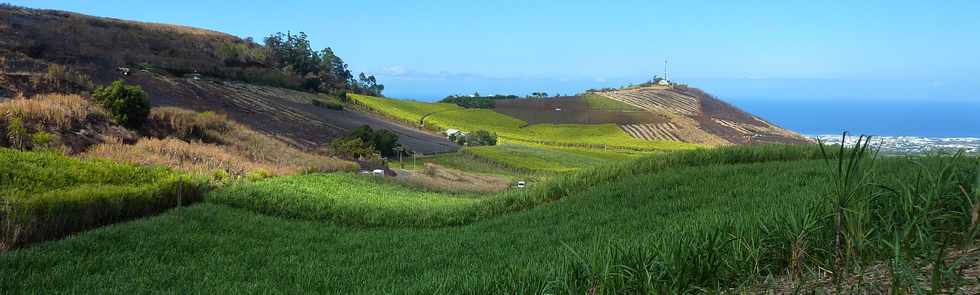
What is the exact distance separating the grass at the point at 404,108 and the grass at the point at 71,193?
5479 centimetres

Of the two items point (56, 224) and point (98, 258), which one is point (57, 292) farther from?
point (56, 224)

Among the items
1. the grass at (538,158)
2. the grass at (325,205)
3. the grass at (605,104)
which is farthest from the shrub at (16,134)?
the grass at (605,104)

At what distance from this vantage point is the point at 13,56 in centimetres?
2977

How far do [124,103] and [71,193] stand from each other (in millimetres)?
10758

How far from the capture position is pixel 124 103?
2041 centimetres

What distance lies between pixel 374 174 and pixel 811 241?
Answer: 22.4 m

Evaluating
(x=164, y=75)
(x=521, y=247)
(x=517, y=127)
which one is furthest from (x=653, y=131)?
(x=521, y=247)

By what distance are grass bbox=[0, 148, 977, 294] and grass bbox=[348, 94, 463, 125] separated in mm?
56137

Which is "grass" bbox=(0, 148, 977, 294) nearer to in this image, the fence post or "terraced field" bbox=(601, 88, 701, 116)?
the fence post

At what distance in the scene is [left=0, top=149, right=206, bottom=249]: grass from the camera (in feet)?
31.5

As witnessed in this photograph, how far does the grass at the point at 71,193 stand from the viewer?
9.59 m

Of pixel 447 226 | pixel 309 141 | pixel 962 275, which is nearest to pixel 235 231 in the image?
pixel 447 226

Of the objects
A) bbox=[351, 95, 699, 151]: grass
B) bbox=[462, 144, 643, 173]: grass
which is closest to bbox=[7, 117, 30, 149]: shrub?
bbox=[462, 144, 643, 173]: grass

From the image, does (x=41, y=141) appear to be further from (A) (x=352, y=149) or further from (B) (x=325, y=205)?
(A) (x=352, y=149)
